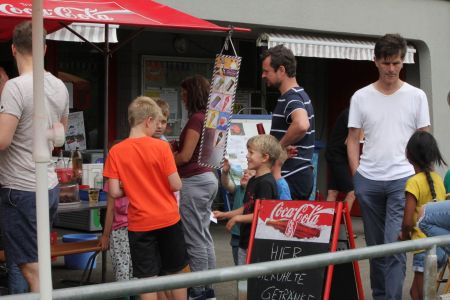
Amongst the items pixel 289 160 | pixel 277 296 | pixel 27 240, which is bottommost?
pixel 277 296

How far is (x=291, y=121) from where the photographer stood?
595cm

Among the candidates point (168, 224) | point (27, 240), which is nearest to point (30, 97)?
point (27, 240)

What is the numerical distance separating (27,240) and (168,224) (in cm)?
96

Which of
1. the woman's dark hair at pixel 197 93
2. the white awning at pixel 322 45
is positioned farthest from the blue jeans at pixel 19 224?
the white awning at pixel 322 45

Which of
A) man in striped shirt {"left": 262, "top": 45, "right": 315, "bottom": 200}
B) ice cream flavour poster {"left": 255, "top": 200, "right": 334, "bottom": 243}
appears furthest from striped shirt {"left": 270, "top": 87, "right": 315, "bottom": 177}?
ice cream flavour poster {"left": 255, "top": 200, "right": 334, "bottom": 243}

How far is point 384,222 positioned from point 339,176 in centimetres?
365

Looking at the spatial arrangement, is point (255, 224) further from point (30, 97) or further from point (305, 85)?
point (305, 85)

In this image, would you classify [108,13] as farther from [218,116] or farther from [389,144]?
[389,144]

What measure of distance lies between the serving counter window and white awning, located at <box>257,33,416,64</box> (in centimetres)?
183

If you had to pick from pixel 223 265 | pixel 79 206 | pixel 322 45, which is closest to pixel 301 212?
pixel 79 206

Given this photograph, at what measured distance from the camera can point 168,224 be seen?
217 inches

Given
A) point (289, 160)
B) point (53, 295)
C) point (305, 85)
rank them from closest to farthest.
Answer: point (53, 295) < point (289, 160) < point (305, 85)

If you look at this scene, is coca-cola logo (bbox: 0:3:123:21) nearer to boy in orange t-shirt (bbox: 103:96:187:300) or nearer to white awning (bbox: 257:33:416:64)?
boy in orange t-shirt (bbox: 103:96:187:300)

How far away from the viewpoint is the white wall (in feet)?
35.5
